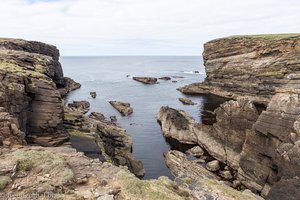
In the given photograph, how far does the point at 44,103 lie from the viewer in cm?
4109

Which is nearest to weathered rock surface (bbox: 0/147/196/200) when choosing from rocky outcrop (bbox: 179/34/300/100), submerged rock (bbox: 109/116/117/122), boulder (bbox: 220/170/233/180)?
boulder (bbox: 220/170/233/180)

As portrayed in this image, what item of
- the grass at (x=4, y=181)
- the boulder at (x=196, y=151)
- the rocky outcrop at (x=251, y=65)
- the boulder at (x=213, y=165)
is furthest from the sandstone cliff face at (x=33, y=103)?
the rocky outcrop at (x=251, y=65)

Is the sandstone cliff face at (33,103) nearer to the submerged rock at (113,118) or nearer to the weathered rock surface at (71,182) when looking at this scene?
the weathered rock surface at (71,182)

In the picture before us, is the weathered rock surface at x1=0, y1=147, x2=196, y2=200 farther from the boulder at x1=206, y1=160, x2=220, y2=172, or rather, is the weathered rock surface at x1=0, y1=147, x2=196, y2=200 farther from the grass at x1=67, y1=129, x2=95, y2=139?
the boulder at x1=206, y1=160, x2=220, y2=172

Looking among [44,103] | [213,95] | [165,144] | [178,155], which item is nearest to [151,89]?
[213,95]

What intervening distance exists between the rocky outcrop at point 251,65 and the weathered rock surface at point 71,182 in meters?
68.3

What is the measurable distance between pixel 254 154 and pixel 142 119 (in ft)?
142

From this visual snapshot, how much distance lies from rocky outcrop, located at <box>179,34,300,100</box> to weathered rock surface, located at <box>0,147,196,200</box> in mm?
68283

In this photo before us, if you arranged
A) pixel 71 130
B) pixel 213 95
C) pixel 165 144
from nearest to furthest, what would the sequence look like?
1. pixel 71 130
2. pixel 165 144
3. pixel 213 95

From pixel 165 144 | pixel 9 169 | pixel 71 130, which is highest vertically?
pixel 9 169

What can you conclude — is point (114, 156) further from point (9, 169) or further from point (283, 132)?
point (9, 169)

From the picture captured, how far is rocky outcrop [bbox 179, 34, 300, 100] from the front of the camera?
288 feet

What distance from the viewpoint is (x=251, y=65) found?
98938 mm

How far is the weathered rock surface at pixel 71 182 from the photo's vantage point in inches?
635
